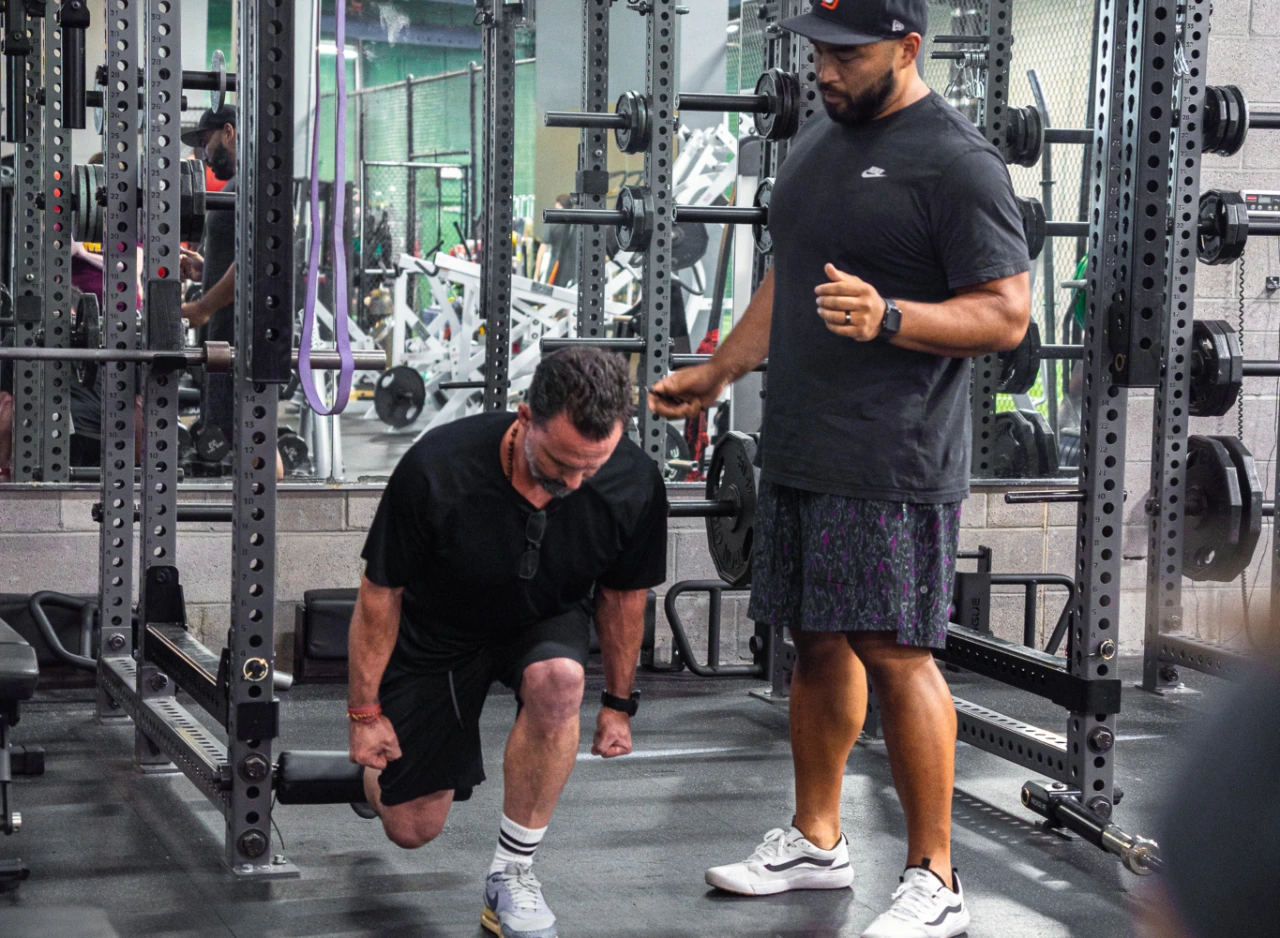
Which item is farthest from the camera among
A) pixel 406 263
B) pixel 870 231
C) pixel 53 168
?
pixel 406 263

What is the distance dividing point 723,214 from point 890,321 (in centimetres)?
191

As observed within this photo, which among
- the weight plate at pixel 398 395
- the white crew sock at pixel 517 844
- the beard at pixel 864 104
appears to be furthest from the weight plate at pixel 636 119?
the white crew sock at pixel 517 844

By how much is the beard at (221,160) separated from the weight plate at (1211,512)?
109 inches

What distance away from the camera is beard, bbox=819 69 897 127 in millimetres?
2402

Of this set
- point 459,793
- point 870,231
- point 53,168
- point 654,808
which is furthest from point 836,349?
point 53,168

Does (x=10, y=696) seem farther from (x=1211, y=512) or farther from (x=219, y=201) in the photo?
(x=1211, y=512)

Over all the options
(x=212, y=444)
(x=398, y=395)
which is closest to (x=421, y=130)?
(x=398, y=395)

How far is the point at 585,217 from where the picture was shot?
433cm

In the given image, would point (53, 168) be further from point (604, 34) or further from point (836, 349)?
point (836, 349)

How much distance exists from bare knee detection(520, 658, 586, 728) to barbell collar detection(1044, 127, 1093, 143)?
318 cm

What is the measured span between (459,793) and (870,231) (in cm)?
113

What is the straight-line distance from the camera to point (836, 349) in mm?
2473

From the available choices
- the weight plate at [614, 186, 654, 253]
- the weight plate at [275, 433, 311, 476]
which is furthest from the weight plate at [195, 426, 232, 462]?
the weight plate at [614, 186, 654, 253]

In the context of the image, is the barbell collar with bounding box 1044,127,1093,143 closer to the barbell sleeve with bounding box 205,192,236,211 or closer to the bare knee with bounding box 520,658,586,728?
the barbell sleeve with bounding box 205,192,236,211
